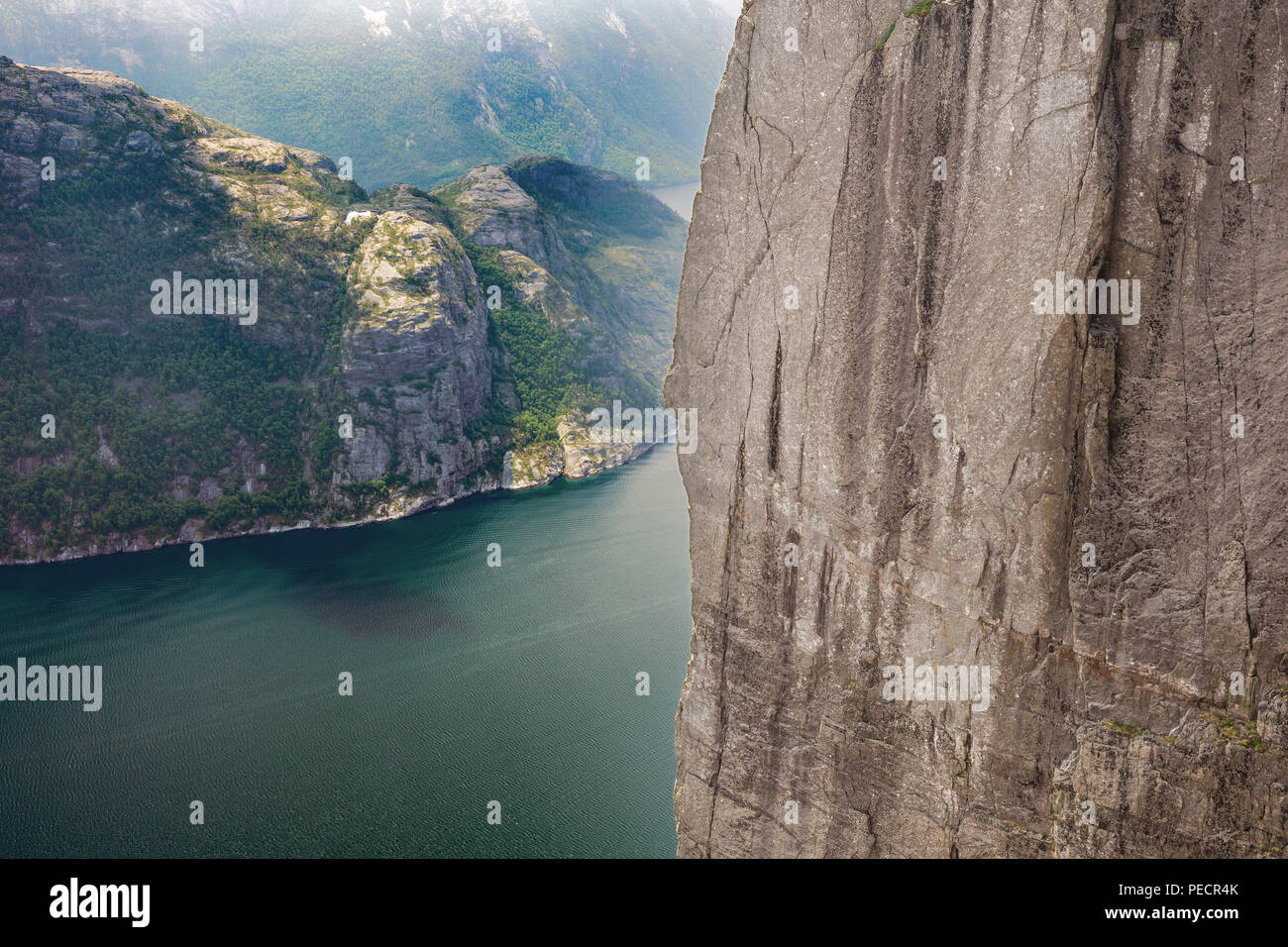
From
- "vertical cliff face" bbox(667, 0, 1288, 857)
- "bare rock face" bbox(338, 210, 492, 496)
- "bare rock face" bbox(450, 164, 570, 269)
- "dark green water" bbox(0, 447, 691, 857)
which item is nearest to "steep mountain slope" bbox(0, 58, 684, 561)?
"bare rock face" bbox(338, 210, 492, 496)

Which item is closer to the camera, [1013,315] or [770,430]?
[1013,315]

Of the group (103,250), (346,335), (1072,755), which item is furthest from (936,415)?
(103,250)

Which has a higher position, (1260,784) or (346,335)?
(346,335)

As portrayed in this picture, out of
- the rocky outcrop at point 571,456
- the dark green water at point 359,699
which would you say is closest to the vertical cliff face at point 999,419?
the dark green water at point 359,699

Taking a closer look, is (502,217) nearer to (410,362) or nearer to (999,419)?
(410,362)

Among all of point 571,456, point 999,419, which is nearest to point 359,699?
point 999,419

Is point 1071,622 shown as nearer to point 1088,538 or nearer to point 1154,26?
point 1088,538

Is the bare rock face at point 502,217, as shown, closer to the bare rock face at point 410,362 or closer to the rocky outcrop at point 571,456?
the bare rock face at point 410,362
